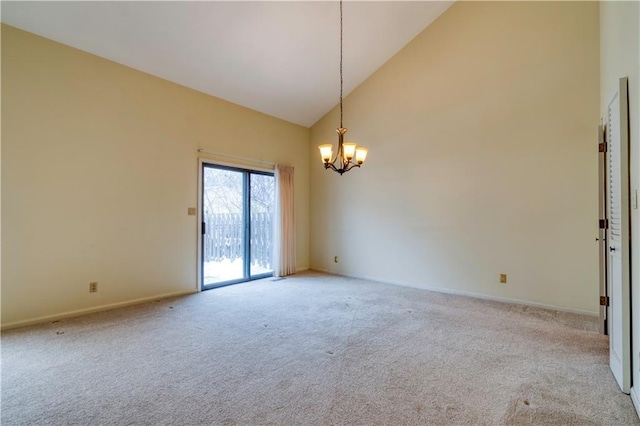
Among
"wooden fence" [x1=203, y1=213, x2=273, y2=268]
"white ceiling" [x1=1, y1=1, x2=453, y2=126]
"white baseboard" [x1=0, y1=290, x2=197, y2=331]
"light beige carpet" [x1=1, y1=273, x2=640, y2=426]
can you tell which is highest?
"white ceiling" [x1=1, y1=1, x2=453, y2=126]

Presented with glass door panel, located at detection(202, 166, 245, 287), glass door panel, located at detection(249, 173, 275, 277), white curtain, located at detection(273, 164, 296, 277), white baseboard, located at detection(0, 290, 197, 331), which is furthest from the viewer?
white curtain, located at detection(273, 164, 296, 277)

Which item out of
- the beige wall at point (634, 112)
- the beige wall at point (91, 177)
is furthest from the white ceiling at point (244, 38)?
the beige wall at point (634, 112)

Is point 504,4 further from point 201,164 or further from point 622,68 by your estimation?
point 201,164

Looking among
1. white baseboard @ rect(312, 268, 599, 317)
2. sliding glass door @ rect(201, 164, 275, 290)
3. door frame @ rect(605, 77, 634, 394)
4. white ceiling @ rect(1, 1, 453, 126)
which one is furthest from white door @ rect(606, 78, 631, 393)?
sliding glass door @ rect(201, 164, 275, 290)

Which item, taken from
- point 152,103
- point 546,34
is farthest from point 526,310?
point 152,103

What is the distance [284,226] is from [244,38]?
10.6 feet

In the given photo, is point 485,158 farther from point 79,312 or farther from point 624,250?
point 79,312

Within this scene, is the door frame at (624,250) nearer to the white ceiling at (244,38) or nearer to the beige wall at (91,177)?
the white ceiling at (244,38)

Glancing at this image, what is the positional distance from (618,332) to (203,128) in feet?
17.4

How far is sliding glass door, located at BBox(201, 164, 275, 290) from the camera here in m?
4.95

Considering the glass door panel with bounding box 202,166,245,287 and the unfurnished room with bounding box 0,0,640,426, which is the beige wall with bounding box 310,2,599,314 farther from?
the glass door panel with bounding box 202,166,245,287

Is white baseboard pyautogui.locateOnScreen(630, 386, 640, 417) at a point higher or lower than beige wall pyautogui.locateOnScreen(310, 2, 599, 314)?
lower

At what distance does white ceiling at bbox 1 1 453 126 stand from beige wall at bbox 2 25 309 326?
28cm

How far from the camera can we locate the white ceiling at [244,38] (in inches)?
130
